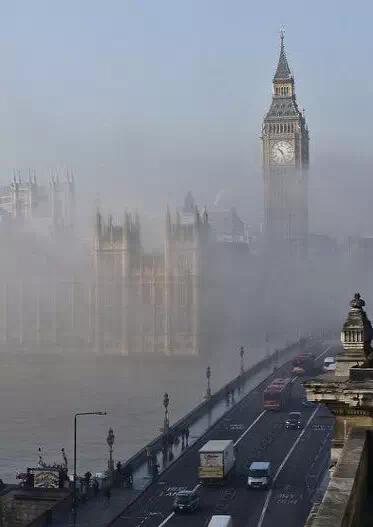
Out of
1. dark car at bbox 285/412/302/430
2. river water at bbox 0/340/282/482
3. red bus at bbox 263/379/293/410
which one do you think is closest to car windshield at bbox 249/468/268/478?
river water at bbox 0/340/282/482

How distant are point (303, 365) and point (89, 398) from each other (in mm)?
15642

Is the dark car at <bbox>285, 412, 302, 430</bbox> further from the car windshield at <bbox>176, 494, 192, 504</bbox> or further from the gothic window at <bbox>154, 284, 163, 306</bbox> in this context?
the gothic window at <bbox>154, 284, 163, 306</bbox>

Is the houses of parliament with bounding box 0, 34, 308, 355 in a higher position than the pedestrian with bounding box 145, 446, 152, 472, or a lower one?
higher

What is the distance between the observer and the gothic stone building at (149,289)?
107 m

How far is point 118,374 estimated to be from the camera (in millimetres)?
87875

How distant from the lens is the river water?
4975 cm

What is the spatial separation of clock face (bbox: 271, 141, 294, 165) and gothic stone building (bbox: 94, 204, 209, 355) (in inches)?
1343

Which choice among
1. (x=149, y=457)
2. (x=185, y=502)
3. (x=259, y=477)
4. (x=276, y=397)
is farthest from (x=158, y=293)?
(x=185, y=502)

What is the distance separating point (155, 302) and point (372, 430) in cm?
9885

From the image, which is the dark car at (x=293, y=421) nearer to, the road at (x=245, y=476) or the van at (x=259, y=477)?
the road at (x=245, y=476)

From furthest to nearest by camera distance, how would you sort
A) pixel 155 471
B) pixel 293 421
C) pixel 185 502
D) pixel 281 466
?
pixel 293 421 < pixel 281 466 < pixel 155 471 < pixel 185 502

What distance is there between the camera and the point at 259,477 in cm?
3538

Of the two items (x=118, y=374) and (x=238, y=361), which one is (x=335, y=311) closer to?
(x=238, y=361)

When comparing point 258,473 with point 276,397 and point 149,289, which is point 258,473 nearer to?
point 276,397
